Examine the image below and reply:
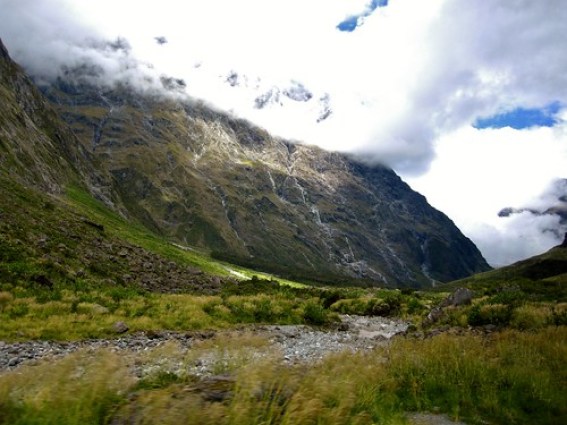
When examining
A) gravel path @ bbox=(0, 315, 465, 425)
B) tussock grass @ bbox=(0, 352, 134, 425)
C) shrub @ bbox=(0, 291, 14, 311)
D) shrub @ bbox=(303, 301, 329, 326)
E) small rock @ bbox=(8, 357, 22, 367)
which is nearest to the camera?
tussock grass @ bbox=(0, 352, 134, 425)

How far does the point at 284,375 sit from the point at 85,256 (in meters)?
47.1

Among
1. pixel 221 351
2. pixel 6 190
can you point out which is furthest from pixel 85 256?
pixel 221 351

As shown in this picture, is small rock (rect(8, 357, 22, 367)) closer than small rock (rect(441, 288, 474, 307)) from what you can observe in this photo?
Yes

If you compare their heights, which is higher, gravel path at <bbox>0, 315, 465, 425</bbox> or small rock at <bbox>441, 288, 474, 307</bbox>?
small rock at <bbox>441, 288, 474, 307</bbox>

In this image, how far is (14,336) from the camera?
22.1 m

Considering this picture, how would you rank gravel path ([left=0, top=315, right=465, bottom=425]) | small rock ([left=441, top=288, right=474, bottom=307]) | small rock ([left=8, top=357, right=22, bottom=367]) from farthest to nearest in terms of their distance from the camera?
1. small rock ([left=441, top=288, right=474, bottom=307])
2. small rock ([left=8, top=357, right=22, bottom=367])
3. gravel path ([left=0, top=315, right=465, bottom=425])

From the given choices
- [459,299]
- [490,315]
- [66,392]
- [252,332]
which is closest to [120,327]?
[252,332]

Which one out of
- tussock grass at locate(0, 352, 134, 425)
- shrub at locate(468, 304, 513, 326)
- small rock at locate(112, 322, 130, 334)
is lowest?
small rock at locate(112, 322, 130, 334)

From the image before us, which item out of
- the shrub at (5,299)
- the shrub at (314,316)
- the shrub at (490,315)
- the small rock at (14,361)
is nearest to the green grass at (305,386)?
the small rock at (14,361)

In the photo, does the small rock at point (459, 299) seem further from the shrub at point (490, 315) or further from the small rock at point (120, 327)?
the small rock at point (120, 327)

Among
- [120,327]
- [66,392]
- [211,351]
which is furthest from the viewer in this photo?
[120,327]

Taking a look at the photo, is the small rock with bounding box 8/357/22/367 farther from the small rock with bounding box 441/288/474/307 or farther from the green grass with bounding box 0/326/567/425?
the small rock with bounding box 441/288/474/307

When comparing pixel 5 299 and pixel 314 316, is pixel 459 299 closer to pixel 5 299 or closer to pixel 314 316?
pixel 314 316

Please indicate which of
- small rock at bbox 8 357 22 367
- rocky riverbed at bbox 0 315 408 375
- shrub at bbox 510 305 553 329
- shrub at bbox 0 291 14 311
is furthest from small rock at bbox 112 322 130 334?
shrub at bbox 510 305 553 329
